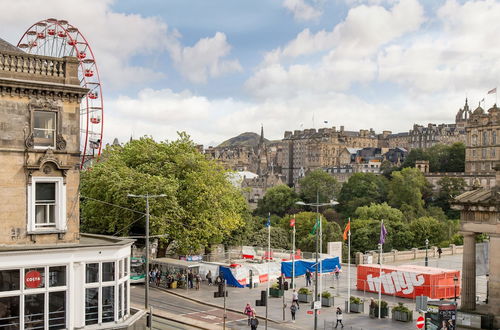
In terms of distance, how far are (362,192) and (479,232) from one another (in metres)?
112

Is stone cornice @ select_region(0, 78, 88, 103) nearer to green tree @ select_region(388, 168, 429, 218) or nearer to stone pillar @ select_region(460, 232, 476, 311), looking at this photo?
stone pillar @ select_region(460, 232, 476, 311)

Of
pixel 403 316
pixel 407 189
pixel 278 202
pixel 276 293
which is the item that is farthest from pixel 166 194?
pixel 278 202

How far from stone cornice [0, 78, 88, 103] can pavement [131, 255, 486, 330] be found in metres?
16.1

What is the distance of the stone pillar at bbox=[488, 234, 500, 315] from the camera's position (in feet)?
107

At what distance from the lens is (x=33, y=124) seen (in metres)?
25.6

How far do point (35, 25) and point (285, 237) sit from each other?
44.3 m

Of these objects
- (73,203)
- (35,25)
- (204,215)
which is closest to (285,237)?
(204,215)

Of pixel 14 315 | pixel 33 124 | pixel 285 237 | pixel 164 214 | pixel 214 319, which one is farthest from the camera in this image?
pixel 285 237

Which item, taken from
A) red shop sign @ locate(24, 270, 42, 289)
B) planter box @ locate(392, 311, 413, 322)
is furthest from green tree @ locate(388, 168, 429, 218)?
red shop sign @ locate(24, 270, 42, 289)

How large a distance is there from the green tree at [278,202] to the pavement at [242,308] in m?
99.8

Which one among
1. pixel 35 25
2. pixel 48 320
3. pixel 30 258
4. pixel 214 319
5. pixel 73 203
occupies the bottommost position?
pixel 214 319

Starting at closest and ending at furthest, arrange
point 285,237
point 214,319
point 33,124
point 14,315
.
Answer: point 14,315 → point 33,124 → point 214,319 → point 285,237

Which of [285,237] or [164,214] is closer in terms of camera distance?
[164,214]

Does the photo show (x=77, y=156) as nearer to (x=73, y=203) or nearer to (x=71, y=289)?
(x=73, y=203)
